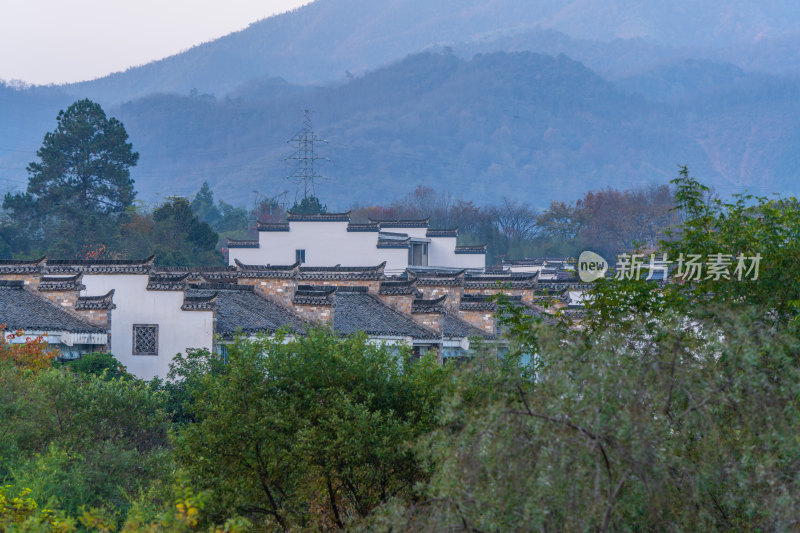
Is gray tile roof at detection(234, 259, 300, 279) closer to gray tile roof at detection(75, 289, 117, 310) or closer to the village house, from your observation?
the village house

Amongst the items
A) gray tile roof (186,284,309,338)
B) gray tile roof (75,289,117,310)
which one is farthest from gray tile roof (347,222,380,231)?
gray tile roof (75,289,117,310)

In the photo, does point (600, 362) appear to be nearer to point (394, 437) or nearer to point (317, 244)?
point (394, 437)

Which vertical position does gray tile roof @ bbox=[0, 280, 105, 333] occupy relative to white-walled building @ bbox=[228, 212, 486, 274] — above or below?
below

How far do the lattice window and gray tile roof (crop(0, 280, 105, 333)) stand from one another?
1.24 m

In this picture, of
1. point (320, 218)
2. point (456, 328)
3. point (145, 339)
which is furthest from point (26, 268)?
point (320, 218)

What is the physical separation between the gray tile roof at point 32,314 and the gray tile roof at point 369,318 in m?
7.02

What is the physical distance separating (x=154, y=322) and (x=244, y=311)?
266 centimetres

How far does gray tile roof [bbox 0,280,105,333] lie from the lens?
27.2m

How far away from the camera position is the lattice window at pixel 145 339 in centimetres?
2939

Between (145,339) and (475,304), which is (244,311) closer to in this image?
(145,339)

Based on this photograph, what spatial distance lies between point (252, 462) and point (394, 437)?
75.1 inches

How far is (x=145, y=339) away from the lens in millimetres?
29547

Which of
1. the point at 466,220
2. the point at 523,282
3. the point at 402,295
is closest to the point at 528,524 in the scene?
the point at 402,295

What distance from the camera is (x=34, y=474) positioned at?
15484 millimetres
